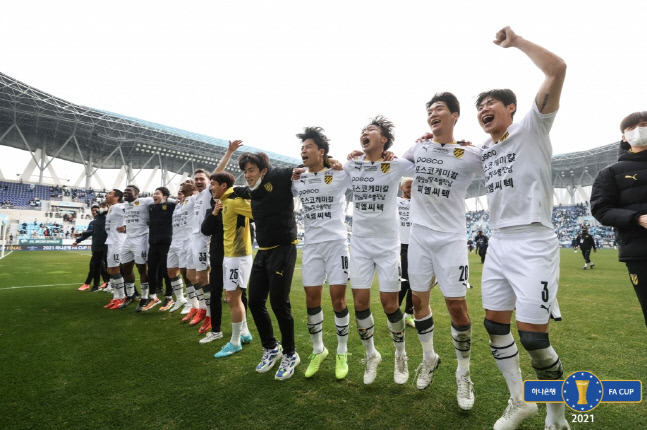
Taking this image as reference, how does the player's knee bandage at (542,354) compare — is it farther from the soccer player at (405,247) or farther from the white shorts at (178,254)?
the white shorts at (178,254)

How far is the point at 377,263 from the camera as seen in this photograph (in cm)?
354

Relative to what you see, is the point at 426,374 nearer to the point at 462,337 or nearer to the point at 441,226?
the point at 462,337

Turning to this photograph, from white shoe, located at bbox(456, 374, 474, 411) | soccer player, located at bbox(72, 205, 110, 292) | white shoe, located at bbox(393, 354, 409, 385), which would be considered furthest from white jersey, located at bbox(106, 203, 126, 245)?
white shoe, located at bbox(456, 374, 474, 411)

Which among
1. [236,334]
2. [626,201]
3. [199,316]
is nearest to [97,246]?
[199,316]

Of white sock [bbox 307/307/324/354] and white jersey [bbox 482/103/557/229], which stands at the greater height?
white jersey [bbox 482/103/557/229]

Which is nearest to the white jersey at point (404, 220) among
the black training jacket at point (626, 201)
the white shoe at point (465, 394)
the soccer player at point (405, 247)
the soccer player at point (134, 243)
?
the soccer player at point (405, 247)

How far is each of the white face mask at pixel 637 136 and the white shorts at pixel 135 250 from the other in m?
8.35

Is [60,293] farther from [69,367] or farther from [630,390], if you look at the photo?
[630,390]

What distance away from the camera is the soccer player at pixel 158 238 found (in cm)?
707

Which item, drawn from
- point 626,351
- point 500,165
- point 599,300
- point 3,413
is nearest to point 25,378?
point 3,413

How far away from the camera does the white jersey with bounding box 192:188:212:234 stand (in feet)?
18.9

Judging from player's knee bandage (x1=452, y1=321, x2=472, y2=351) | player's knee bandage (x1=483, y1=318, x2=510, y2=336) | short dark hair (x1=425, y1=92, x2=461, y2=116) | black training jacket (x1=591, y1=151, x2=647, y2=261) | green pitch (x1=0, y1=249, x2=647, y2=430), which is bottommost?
green pitch (x1=0, y1=249, x2=647, y2=430)

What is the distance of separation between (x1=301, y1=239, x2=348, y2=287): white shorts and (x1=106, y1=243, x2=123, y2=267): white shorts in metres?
6.05

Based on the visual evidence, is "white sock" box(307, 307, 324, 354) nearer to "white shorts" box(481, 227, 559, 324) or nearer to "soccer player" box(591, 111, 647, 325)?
"white shorts" box(481, 227, 559, 324)
